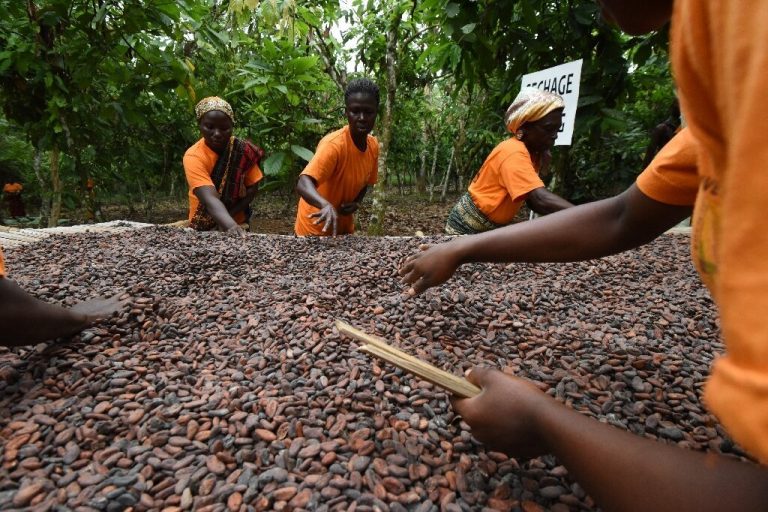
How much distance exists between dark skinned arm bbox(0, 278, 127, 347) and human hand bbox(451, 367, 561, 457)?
3.83 ft

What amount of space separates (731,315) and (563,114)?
2.92 meters

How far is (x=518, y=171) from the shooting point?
262 cm

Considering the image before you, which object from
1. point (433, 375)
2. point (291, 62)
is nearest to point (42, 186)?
point (291, 62)

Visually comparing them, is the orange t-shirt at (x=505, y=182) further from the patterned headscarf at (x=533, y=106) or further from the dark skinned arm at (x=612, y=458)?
the dark skinned arm at (x=612, y=458)

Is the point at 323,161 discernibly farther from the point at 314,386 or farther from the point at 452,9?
the point at 314,386

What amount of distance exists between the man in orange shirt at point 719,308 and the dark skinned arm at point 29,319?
1.16m

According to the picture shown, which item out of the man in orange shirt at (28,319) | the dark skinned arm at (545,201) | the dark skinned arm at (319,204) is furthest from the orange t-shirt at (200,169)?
the dark skinned arm at (545,201)

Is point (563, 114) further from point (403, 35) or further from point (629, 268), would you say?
point (403, 35)

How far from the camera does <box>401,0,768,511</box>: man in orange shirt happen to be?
1.22ft

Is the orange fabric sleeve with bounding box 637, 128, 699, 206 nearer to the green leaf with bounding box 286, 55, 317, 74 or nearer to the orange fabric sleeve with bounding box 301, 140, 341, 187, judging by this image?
the orange fabric sleeve with bounding box 301, 140, 341, 187

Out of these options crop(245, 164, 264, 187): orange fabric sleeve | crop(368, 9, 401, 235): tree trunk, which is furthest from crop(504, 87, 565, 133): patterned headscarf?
crop(245, 164, 264, 187): orange fabric sleeve

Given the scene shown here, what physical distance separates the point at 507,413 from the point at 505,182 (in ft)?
7.06

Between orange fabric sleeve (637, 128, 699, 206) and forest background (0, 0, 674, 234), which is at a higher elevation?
forest background (0, 0, 674, 234)

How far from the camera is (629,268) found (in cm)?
227
